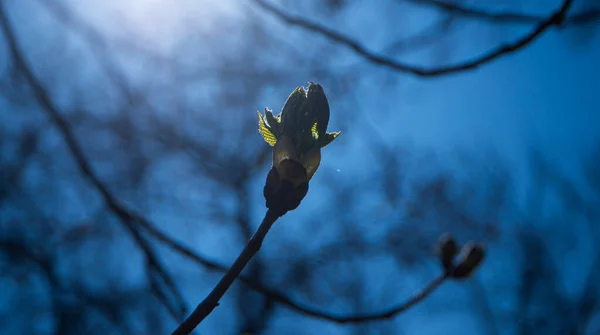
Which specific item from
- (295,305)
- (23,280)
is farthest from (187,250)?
(23,280)

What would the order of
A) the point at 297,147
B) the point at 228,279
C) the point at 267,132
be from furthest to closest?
the point at 267,132 → the point at 297,147 → the point at 228,279

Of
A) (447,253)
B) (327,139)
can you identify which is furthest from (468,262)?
(327,139)

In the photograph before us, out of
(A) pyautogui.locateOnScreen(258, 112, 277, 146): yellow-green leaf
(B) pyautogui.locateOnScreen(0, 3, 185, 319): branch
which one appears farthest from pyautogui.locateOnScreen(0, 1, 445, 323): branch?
(A) pyautogui.locateOnScreen(258, 112, 277, 146): yellow-green leaf

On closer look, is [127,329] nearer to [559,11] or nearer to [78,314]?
[78,314]

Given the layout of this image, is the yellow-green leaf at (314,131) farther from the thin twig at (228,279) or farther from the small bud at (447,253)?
the small bud at (447,253)

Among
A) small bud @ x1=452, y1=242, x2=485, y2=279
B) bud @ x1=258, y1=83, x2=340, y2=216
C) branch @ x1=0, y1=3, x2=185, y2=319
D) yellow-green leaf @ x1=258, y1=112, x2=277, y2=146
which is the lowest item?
bud @ x1=258, y1=83, x2=340, y2=216

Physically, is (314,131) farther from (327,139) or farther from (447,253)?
(447,253)

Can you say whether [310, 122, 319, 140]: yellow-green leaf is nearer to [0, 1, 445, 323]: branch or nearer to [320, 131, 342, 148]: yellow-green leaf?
[320, 131, 342, 148]: yellow-green leaf
